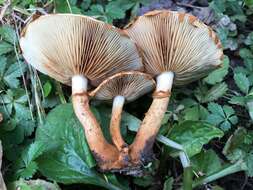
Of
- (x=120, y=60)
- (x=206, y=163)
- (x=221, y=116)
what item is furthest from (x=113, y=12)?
(x=206, y=163)

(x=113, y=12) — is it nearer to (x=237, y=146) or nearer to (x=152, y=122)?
(x=152, y=122)

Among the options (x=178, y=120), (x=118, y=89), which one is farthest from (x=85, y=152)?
(x=178, y=120)

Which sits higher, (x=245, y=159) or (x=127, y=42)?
(x=127, y=42)

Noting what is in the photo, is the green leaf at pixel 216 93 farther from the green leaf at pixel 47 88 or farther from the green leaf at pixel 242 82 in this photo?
the green leaf at pixel 47 88

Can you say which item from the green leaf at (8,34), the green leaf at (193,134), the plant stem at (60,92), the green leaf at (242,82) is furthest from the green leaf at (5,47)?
the green leaf at (242,82)

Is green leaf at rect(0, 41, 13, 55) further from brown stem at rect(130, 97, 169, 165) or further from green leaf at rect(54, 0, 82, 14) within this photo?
brown stem at rect(130, 97, 169, 165)

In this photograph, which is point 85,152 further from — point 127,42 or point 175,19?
point 175,19

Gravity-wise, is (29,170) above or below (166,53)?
below
